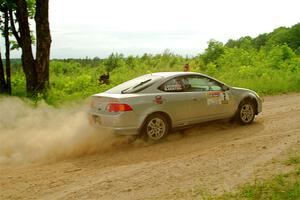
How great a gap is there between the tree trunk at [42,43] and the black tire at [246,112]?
7878 mm

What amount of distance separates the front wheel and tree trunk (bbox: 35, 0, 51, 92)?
7.89 metres

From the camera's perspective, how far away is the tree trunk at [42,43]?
550 inches

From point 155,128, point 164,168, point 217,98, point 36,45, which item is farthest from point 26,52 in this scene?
point 164,168

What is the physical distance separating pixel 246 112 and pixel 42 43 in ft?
27.2

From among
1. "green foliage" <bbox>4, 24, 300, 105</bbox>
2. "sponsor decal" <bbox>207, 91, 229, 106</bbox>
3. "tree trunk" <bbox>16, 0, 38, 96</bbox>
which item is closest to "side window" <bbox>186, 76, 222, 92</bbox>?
"sponsor decal" <bbox>207, 91, 229, 106</bbox>

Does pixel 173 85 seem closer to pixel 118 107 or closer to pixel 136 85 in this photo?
pixel 136 85

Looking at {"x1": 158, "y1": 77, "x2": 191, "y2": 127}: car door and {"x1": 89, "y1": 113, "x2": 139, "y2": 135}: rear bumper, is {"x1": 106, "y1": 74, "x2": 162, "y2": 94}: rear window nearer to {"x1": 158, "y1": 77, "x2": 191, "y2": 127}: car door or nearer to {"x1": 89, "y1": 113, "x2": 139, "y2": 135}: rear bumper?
{"x1": 158, "y1": 77, "x2": 191, "y2": 127}: car door

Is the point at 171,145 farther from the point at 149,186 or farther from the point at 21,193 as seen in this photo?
the point at 21,193

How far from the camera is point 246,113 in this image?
381 inches

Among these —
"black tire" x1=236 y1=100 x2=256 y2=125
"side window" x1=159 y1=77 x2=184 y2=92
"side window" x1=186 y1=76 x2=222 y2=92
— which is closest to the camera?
"side window" x1=159 y1=77 x2=184 y2=92

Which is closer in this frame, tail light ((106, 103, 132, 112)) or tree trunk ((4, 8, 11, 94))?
tail light ((106, 103, 132, 112))

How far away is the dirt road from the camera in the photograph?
5547 millimetres

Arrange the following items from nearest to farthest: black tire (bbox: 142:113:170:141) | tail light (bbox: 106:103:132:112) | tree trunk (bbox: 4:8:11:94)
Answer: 1. tail light (bbox: 106:103:132:112)
2. black tire (bbox: 142:113:170:141)
3. tree trunk (bbox: 4:8:11:94)

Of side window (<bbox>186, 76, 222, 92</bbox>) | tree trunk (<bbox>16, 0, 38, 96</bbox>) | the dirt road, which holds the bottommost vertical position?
the dirt road
